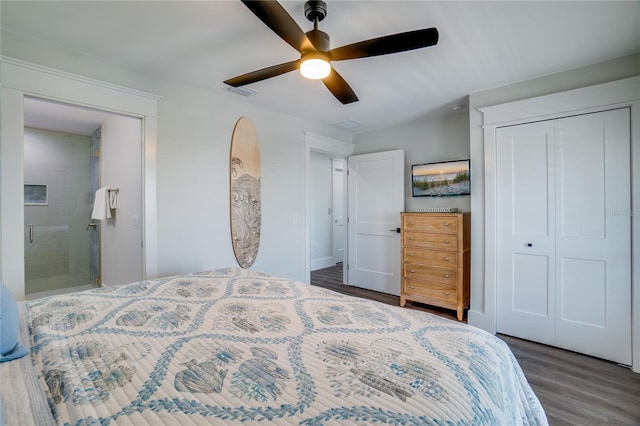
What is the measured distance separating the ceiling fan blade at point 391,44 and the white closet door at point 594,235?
1.94 meters

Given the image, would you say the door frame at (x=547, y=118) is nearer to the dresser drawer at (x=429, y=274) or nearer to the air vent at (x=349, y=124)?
the dresser drawer at (x=429, y=274)

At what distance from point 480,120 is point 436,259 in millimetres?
1596

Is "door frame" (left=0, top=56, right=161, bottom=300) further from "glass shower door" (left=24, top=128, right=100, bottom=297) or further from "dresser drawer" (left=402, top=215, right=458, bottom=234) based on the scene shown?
"dresser drawer" (left=402, top=215, right=458, bottom=234)

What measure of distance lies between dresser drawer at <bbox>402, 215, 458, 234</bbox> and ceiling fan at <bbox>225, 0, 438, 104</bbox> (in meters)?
2.13

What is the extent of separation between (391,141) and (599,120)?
2.26 meters

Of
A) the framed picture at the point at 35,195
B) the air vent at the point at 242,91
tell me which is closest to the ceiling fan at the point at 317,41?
the air vent at the point at 242,91

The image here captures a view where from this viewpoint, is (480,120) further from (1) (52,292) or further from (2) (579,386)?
(1) (52,292)

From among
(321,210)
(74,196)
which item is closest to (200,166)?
(74,196)

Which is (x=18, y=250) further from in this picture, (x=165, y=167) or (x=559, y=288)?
(x=559, y=288)

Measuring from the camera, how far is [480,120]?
294cm

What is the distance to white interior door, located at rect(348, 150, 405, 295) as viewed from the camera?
405cm

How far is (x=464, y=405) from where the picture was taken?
747 mm

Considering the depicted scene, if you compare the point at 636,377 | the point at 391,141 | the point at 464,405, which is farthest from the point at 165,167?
the point at 636,377

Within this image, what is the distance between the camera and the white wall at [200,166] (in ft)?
7.86
